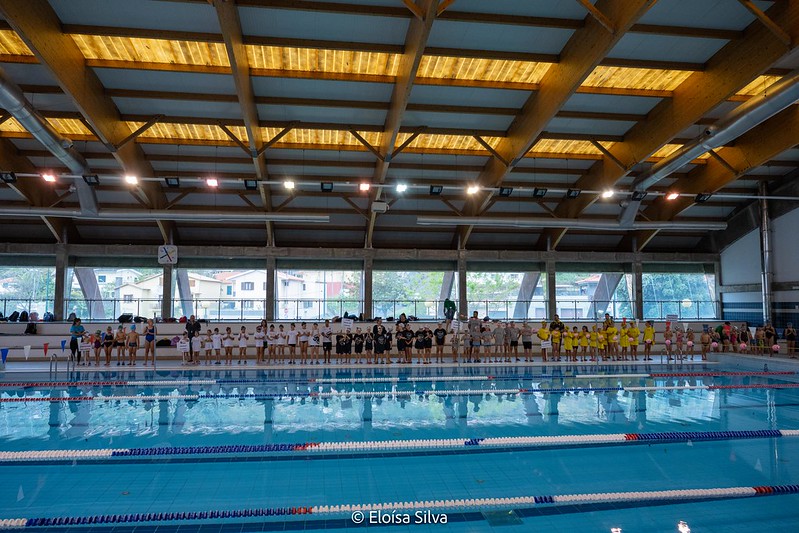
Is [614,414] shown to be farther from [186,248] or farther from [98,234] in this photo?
[98,234]

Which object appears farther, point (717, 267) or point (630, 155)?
point (717, 267)

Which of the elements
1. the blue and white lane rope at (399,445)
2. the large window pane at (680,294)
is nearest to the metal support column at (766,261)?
the large window pane at (680,294)

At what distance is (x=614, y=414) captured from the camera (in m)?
7.21

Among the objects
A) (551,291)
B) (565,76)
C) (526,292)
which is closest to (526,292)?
(526,292)

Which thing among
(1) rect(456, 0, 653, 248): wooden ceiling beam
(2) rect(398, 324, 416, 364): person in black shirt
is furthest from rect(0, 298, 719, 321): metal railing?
(1) rect(456, 0, 653, 248): wooden ceiling beam

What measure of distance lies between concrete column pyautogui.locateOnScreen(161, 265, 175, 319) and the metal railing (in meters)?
0.40

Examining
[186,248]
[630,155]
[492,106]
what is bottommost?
[186,248]

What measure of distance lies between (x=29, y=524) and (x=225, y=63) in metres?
8.87

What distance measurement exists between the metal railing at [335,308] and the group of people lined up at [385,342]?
90.9 inches

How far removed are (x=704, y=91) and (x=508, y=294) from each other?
1296 centimetres

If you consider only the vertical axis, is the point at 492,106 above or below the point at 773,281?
above

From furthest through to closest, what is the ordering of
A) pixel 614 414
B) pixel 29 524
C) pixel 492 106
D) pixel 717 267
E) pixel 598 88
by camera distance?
pixel 717 267, pixel 492 106, pixel 598 88, pixel 614 414, pixel 29 524

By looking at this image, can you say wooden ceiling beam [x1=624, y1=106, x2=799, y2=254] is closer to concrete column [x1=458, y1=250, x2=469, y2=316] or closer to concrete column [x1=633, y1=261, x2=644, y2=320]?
concrete column [x1=633, y1=261, x2=644, y2=320]

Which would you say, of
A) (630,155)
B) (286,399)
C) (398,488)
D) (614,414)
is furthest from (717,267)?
(398,488)
